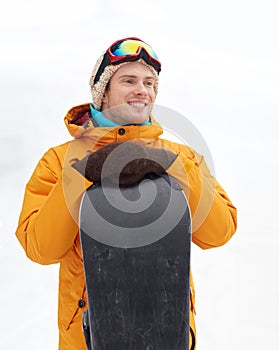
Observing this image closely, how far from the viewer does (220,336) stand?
306cm

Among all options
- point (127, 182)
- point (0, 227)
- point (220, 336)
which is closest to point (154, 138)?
point (127, 182)

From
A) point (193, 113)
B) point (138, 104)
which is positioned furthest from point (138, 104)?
point (193, 113)

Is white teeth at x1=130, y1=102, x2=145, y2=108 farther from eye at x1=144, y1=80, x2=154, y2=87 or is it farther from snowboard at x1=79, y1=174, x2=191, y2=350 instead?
snowboard at x1=79, y1=174, x2=191, y2=350

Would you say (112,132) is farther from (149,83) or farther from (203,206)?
(203,206)

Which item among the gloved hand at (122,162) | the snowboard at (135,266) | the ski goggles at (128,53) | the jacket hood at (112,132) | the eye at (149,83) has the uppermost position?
the ski goggles at (128,53)

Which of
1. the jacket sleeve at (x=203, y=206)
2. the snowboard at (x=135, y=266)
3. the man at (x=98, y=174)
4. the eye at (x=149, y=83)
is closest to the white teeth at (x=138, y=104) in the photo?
the man at (x=98, y=174)

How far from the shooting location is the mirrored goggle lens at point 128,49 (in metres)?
1.71

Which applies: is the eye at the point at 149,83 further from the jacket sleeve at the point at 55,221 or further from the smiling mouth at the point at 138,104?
the jacket sleeve at the point at 55,221

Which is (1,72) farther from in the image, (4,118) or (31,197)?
(31,197)

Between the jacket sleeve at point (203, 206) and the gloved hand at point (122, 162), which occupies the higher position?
the gloved hand at point (122, 162)

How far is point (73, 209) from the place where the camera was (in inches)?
53.3

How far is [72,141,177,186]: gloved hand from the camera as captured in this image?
1.28 m

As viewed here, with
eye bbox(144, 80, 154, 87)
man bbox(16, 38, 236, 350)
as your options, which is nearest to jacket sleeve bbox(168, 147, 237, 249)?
man bbox(16, 38, 236, 350)

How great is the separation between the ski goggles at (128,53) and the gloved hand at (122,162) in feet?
1.71
